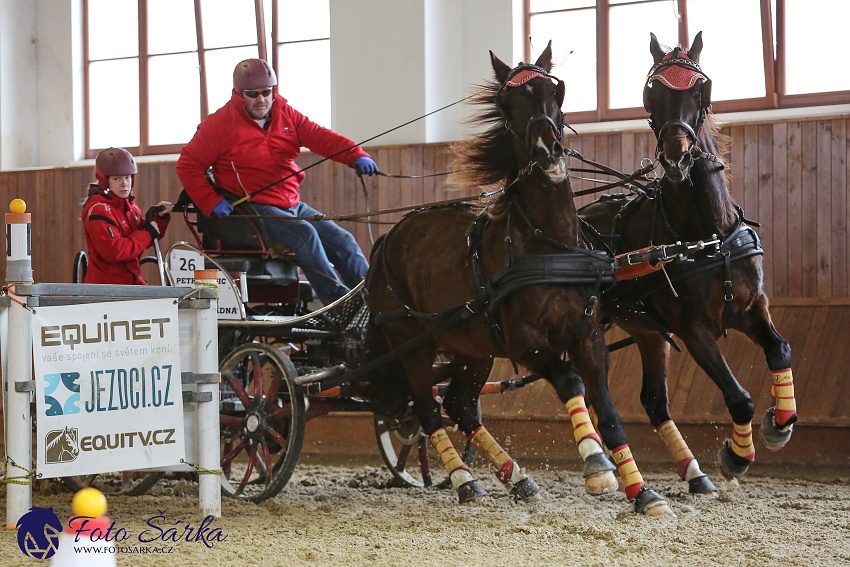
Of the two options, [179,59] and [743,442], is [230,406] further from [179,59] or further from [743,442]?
[179,59]

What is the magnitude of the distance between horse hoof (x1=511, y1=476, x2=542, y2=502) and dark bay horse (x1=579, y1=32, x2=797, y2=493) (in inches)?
32.3

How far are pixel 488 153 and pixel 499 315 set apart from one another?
2.29ft

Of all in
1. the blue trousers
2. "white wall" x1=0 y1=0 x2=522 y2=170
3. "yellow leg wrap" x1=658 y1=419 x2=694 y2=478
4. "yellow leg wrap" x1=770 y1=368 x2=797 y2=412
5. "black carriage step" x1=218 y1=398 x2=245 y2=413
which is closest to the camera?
"yellow leg wrap" x1=770 y1=368 x2=797 y2=412

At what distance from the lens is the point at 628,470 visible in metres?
3.88

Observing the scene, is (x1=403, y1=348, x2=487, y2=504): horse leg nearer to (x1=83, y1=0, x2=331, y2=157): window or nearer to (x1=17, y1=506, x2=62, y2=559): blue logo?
(x1=17, y1=506, x2=62, y2=559): blue logo

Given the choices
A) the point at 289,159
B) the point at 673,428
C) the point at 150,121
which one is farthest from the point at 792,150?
the point at 150,121

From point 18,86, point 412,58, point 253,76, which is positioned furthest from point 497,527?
point 18,86

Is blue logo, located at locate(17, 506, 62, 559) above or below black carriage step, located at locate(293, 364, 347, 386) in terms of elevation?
below

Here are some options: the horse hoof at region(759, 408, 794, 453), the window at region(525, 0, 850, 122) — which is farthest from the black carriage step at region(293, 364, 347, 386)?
the window at region(525, 0, 850, 122)

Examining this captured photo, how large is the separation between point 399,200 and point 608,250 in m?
3.35

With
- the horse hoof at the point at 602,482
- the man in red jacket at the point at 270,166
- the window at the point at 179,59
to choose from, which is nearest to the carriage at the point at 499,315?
the horse hoof at the point at 602,482

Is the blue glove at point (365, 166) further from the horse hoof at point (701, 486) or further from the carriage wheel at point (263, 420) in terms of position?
the horse hoof at point (701, 486)

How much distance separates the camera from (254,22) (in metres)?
8.88

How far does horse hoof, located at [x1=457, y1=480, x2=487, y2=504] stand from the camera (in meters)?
4.42
